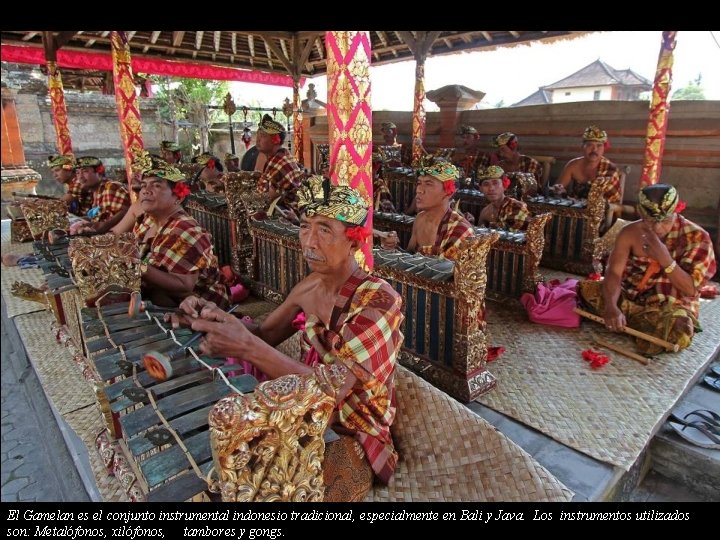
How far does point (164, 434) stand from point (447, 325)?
2.11m

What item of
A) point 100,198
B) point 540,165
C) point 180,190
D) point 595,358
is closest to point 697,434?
point 595,358

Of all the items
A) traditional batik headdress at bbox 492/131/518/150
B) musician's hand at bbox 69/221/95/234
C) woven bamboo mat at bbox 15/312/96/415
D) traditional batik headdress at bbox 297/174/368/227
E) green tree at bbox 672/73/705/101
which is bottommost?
woven bamboo mat at bbox 15/312/96/415

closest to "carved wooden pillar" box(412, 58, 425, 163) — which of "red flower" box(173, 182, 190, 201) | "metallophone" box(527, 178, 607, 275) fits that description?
"metallophone" box(527, 178, 607, 275)

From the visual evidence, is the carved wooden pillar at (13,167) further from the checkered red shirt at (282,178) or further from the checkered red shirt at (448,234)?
the checkered red shirt at (448,234)

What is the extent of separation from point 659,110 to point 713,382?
4282 mm

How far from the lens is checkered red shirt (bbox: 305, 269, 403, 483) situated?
1.96m

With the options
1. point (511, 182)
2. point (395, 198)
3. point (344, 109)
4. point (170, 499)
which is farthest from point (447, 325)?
point (395, 198)

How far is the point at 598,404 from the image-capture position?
3197mm

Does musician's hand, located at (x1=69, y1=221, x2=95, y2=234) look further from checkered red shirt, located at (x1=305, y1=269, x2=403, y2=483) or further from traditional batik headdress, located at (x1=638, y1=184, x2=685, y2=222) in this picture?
traditional batik headdress, located at (x1=638, y1=184, x2=685, y2=222)

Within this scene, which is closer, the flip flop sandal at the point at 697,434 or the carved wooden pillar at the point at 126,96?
the flip flop sandal at the point at 697,434

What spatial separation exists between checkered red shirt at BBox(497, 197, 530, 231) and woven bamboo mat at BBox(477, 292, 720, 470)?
1.39 m

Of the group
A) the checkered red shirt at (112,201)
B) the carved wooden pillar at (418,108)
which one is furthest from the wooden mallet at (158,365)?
the carved wooden pillar at (418,108)

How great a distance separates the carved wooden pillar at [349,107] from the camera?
2.88 meters
